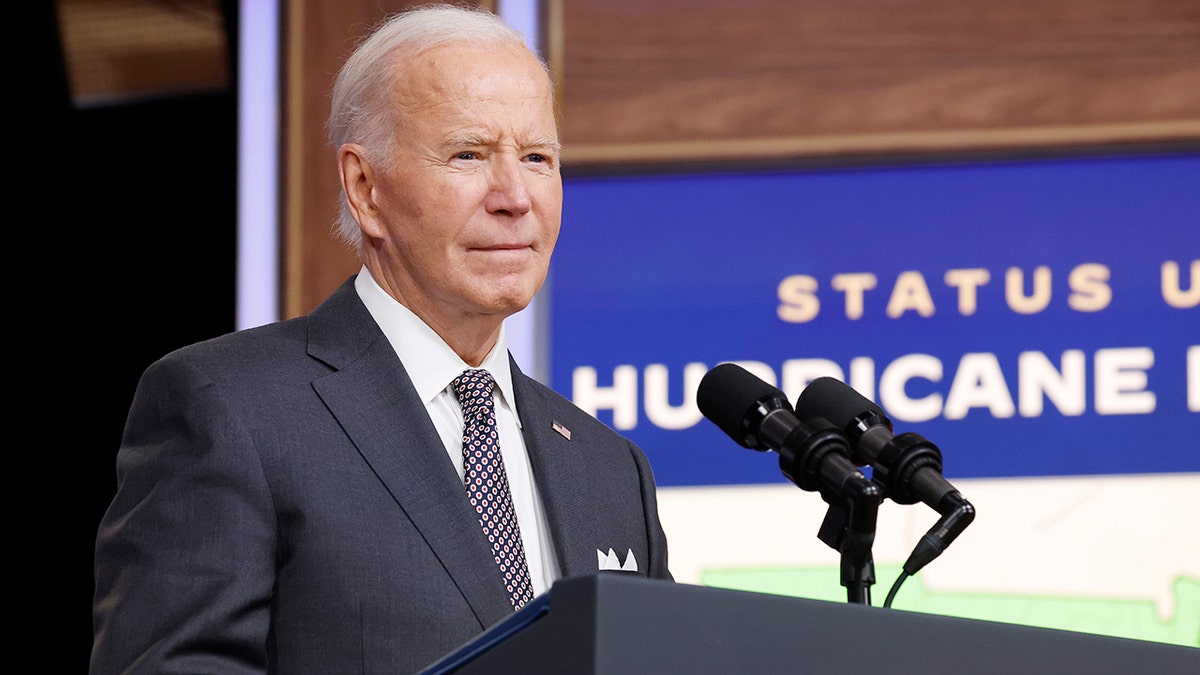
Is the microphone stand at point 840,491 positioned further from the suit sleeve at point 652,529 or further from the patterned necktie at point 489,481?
the suit sleeve at point 652,529

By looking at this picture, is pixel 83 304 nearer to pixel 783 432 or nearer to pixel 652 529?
pixel 652 529

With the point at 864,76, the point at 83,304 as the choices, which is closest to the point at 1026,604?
the point at 864,76

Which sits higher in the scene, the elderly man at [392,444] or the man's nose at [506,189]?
the man's nose at [506,189]

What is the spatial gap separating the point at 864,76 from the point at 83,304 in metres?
2.06

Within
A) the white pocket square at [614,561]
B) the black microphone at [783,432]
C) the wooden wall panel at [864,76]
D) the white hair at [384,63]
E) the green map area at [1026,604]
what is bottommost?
the green map area at [1026,604]

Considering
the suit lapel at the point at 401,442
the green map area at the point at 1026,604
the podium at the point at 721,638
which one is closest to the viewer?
the podium at the point at 721,638

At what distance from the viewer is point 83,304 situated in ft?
12.9

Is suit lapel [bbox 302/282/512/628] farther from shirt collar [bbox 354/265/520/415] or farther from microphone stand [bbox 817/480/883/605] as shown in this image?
microphone stand [bbox 817/480/883/605]

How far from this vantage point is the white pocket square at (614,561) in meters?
1.85

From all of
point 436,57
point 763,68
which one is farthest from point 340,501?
point 763,68

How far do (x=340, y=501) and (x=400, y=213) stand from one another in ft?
1.39

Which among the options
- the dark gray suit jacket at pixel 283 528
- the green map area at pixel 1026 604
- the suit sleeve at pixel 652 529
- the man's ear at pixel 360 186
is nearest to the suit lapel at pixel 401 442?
the dark gray suit jacket at pixel 283 528

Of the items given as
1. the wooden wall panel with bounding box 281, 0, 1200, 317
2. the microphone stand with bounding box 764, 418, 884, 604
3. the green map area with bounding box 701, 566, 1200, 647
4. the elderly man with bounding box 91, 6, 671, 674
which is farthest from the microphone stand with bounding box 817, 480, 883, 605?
the wooden wall panel with bounding box 281, 0, 1200, 317

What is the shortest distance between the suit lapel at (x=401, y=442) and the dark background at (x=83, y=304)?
2.06 m
